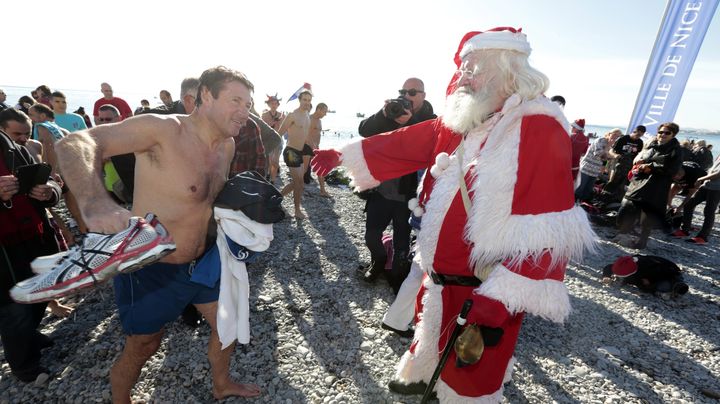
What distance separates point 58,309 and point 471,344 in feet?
11.9

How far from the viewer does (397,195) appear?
354cm

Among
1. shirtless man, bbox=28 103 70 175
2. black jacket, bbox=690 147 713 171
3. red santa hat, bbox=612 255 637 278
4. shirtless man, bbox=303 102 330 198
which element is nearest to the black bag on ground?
shirtless man, bbox=28 103 70 175

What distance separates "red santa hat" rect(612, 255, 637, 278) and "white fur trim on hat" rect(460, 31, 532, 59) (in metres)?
4.33

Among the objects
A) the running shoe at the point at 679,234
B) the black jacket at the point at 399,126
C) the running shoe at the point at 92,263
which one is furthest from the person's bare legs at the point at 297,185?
the running shoe at the point at 679,234

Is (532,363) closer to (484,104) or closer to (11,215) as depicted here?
(484,104)

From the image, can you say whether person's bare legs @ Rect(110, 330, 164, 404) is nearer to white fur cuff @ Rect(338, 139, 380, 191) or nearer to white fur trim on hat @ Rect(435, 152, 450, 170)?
white fur cuff @ Rect(338, 139, 380, 191)

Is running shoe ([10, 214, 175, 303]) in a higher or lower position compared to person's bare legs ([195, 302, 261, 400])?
higher

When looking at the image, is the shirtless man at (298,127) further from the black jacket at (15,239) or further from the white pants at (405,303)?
the black jacket at (15,239)

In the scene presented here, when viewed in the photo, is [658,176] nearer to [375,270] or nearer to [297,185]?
[375,270]

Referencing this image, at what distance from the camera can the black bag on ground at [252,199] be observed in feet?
6.10

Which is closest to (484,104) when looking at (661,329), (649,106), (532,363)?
(532,363)

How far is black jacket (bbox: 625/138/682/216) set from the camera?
18.1ft

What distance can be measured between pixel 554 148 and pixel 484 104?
427mm

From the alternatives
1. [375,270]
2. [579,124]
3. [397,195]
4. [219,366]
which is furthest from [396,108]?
[579,124]
